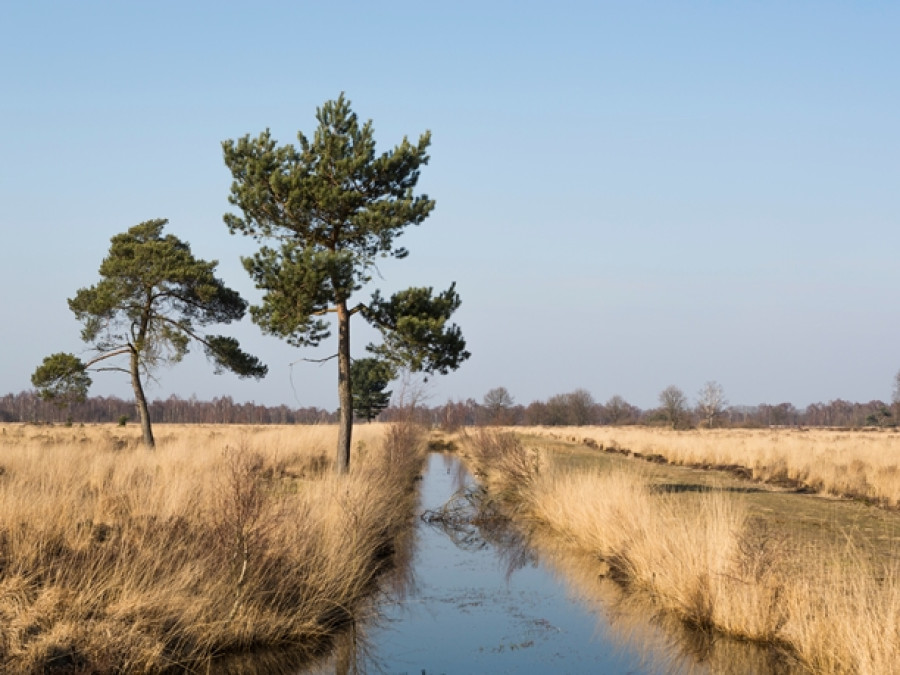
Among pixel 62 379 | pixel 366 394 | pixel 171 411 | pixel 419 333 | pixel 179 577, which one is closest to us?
pixel 179 577

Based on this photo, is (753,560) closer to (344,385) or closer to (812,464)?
(344,385)

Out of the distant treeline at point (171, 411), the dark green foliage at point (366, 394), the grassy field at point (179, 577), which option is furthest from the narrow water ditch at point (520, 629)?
the distant treeline at point (171, 411)

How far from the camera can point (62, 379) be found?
68.4ft

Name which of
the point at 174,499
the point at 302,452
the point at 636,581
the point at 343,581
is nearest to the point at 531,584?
the point at 636,581

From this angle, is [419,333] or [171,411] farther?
[171,411]

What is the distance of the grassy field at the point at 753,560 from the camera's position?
6.26 m

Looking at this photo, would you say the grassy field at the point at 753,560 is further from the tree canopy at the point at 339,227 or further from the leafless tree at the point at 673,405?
the leafless tree at the point at 673,405

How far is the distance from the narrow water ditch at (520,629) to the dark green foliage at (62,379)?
42.1 ft

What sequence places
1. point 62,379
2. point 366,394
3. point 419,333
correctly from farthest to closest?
point 366,394 < point 62,379 < point 419,333

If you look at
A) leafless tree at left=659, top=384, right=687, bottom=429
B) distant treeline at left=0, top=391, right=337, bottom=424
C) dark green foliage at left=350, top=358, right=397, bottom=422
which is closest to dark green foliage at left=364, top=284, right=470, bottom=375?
dark green foliage at left=350, top=358, right=397, bottom=422

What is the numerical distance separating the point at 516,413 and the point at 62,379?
7013 centimetres

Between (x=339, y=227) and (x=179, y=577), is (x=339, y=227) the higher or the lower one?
the higher one

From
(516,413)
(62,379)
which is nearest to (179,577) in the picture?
(62,379)

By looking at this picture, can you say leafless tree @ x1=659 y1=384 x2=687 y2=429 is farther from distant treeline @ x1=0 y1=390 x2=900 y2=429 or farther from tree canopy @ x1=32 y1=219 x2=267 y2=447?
tree canopy @ x1=32 y1=219 x2=267 y2=447
